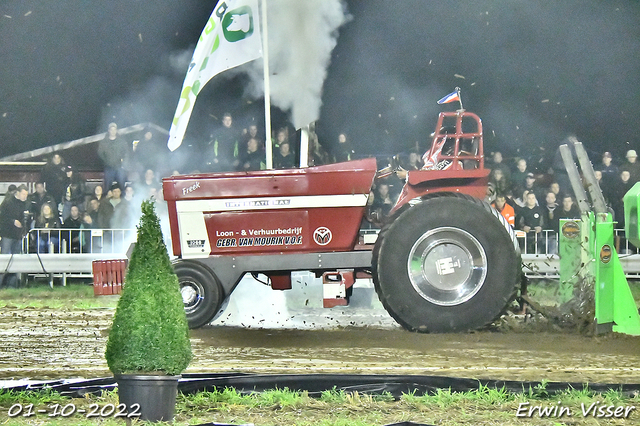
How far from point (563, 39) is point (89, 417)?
10992 millimetres

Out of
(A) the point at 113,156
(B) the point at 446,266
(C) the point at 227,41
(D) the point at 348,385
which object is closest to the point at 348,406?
(D) the point at 348,385

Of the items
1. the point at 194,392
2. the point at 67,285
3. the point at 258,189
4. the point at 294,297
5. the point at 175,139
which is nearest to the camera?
the point at 194,392

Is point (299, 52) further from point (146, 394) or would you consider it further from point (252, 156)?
point (146, 394)

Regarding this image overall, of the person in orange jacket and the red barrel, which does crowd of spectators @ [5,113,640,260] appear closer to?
the person in orange jacket

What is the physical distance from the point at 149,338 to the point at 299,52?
6.06 meters

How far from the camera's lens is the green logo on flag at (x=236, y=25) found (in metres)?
9.16

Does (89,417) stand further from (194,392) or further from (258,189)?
(258,189)

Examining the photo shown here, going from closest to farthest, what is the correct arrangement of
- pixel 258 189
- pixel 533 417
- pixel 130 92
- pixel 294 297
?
1. pixel 533 417
2. pixel 258 189
3. pixel 294 297
4. pixel 130 92

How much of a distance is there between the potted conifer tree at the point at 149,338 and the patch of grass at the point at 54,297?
591 cm

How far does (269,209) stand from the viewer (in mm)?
7473

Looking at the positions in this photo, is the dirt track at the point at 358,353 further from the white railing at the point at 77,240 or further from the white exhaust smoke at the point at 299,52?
the white railing at the point at 77,240

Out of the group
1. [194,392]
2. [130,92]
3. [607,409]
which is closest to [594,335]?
[607,409]

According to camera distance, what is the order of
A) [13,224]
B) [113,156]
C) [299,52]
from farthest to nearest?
[13,224], [113,156], [299,52]

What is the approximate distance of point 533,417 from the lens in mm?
4336
